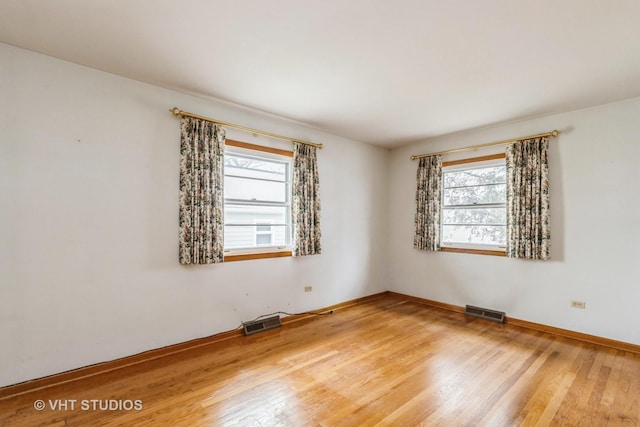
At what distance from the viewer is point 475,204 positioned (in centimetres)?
428

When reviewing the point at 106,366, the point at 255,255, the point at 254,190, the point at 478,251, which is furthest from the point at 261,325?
the point at 478,251

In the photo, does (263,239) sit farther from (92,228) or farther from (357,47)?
(357,47)

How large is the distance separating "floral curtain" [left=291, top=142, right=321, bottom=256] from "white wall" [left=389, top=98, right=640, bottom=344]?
7.81 ft

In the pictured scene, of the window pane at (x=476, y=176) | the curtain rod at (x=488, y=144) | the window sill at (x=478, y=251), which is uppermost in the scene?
the curtain rod at (x=488, y=144)

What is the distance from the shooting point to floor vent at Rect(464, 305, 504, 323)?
3.90 m

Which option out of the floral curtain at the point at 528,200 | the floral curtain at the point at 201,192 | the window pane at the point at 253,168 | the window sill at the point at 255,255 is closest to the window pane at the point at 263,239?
the window sill at the point at 255,255

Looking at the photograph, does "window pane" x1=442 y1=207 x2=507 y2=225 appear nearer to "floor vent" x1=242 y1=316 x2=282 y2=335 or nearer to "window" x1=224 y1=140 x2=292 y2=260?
"window" x1=224 y1=140 x2=292 y2=260

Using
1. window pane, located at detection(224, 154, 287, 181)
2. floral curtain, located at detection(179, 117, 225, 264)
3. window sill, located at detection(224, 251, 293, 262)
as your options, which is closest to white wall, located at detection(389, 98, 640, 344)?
window sill, located at detection(224, 251, 293, 262)

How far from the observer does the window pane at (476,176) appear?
4.06 metres

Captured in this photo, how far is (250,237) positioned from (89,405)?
2.04 m

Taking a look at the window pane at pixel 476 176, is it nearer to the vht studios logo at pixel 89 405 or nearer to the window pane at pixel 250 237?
the window pane at pixel 250 237

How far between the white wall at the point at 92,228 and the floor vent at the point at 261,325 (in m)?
0.13

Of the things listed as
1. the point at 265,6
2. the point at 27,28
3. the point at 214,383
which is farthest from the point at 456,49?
the point at 214,383

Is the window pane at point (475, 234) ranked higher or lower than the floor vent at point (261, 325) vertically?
higher
